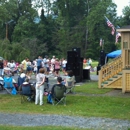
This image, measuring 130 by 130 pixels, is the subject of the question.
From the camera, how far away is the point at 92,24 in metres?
69.5

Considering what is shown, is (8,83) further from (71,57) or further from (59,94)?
(71,57)

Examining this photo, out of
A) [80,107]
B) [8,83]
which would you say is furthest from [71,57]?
[80,107]

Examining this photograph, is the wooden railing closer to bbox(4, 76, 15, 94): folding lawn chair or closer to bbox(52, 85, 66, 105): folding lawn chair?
bbox(4, 76, 15, 94): folding lawn chair

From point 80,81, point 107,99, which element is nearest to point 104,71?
point 80,81

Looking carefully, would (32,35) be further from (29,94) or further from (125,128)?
(125,128)

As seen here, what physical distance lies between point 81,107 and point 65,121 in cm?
277

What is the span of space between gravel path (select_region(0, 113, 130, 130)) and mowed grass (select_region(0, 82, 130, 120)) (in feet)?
2.20

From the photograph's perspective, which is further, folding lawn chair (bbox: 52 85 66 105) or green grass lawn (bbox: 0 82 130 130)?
folding lawn chair (bbox: 52 85 66 105)

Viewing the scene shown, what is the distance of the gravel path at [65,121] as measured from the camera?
9031 mm

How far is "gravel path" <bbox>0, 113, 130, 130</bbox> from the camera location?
9031 millimetres

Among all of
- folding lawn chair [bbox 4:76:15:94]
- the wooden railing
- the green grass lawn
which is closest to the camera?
the green grass lawn

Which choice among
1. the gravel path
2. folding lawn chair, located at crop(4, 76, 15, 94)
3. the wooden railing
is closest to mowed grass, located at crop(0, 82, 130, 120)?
folding lawn chair, located at crop(4, 76, 15, 94)

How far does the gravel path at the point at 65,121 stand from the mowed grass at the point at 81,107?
0.67 m

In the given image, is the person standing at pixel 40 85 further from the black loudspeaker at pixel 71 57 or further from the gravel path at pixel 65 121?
the black loudspeaker at pixel 71 57
